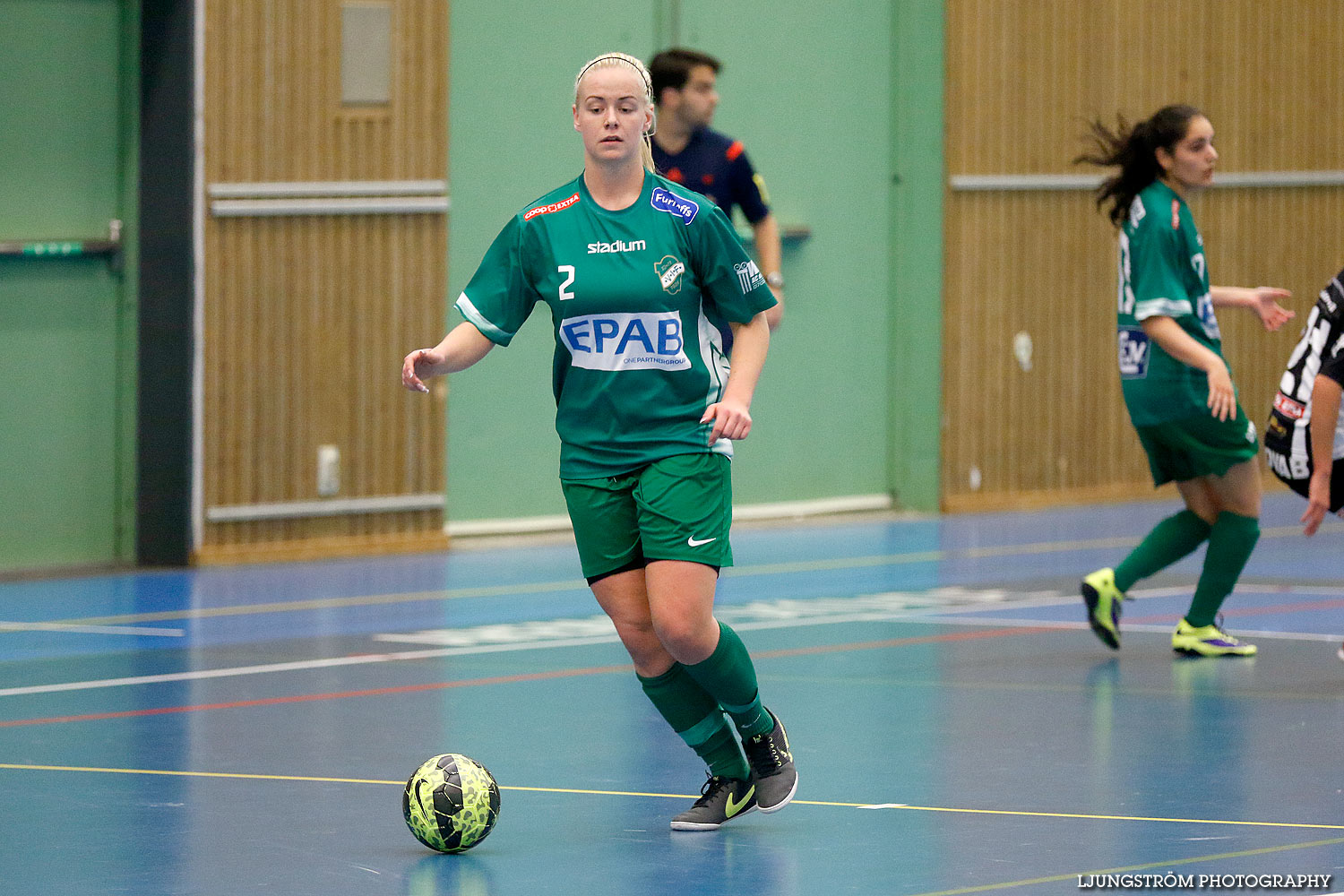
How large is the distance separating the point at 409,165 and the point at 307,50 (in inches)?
37.2

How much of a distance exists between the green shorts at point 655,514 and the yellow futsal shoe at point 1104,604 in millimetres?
3761

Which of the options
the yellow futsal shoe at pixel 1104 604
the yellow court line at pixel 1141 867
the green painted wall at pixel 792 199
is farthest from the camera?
the green painted wall at pixel 792 199

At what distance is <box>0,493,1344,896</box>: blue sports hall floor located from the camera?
5398 mm

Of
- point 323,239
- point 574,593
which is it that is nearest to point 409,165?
point 323,239

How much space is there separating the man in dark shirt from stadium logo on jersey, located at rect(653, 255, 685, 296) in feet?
13.3

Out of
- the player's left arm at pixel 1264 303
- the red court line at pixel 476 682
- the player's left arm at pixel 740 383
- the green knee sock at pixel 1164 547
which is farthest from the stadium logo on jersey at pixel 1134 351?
the player's left arm at pixel 740 383

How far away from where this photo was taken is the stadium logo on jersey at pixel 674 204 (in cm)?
573

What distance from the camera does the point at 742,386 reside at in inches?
222

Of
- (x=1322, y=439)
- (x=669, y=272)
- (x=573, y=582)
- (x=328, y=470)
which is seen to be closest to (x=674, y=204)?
(x=669, y=272)

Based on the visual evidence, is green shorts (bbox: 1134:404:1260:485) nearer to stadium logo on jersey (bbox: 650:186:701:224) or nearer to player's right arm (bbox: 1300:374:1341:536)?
player's right arm (bbox: 1300:374:1341:536)

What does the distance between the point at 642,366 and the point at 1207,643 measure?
Result: 428cm

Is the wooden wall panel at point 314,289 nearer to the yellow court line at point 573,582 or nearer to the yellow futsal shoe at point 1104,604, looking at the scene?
the yellow court line at point 573,582

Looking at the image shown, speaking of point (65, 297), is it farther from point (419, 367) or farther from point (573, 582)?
point (419, 367)

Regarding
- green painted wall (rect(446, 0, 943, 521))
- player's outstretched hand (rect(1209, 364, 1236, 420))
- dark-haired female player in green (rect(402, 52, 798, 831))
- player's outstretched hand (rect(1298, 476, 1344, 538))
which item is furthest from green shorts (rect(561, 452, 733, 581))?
green painted wall (rect(446, 0, 943, 521))
